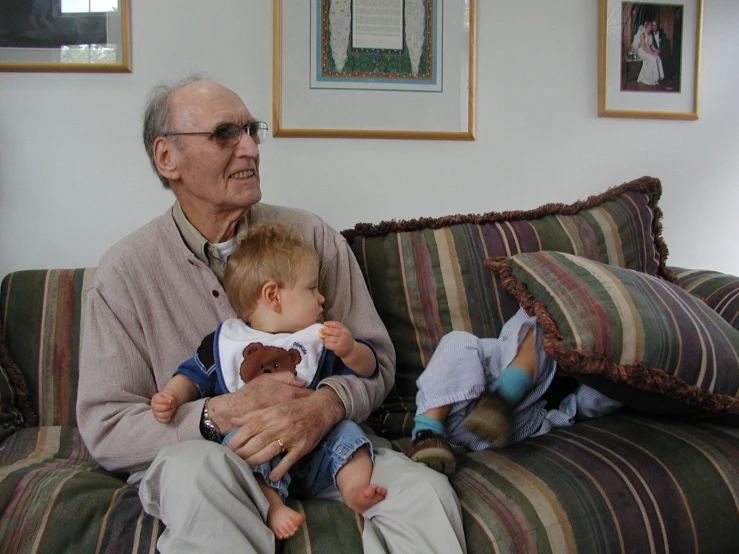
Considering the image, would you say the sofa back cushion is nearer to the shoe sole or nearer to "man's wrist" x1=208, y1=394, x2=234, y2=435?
"man's wrist" x1=208, y1=394, x2=234, y2=435

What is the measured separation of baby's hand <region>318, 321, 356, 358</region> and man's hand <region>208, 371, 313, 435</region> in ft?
0.42

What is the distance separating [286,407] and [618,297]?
31.6 inches

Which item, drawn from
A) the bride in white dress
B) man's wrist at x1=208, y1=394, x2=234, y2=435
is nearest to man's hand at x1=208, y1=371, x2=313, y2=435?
man's wrist at x1=208, y1=394, x2=234, y2=435

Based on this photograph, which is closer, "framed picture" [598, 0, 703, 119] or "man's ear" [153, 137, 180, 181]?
"man's ear" [153, 137, 180, 181]

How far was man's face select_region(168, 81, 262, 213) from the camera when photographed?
151 cm

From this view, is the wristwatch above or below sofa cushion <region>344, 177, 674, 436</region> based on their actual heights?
below

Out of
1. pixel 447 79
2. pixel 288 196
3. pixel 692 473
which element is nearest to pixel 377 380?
pixel 692 473

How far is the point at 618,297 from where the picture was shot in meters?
1.40

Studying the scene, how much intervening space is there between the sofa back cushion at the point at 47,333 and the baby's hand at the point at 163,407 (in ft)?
1.76

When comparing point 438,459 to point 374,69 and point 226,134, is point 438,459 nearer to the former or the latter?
point 226,134

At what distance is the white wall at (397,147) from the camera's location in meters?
2.02

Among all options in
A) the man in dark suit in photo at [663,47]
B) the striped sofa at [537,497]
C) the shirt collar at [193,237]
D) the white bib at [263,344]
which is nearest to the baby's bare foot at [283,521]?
the striped sofa at [537,497]

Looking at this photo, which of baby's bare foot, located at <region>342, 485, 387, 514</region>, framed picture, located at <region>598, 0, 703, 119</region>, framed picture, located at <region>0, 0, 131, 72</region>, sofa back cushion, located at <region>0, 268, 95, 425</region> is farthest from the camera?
framed picture, located at <region>598, 0, 703, 119</region>

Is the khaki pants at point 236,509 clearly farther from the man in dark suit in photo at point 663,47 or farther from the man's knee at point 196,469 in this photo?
the man in dark suit in photo at point 663,47
